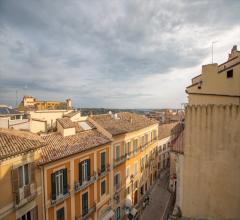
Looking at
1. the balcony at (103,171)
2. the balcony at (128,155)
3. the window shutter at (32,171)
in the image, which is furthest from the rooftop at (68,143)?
the balcony at (128,155)

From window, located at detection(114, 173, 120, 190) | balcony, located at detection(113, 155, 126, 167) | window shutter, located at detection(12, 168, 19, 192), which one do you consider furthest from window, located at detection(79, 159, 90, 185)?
window shutter, located at detection(12, 168, 19, 192)

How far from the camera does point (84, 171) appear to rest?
15.9 m

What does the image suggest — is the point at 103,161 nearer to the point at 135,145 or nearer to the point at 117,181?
the point at 117,181

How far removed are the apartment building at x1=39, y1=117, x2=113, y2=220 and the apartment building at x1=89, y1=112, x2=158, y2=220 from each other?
132 centimetres

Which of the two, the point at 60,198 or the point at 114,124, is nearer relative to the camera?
the point at 60,198

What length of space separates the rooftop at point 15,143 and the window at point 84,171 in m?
4.92

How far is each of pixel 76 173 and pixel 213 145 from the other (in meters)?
11.3

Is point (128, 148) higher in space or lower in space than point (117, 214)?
higher

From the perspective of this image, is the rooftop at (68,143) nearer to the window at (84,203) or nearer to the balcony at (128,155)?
the window at (84,203)

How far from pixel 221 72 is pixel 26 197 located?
1285 cm

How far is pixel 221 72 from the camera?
24.4 feet

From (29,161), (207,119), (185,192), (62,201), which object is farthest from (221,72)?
(62,201)

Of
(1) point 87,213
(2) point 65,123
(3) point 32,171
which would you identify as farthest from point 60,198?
(2) point 65,123

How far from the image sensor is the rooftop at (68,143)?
13.0 metres
